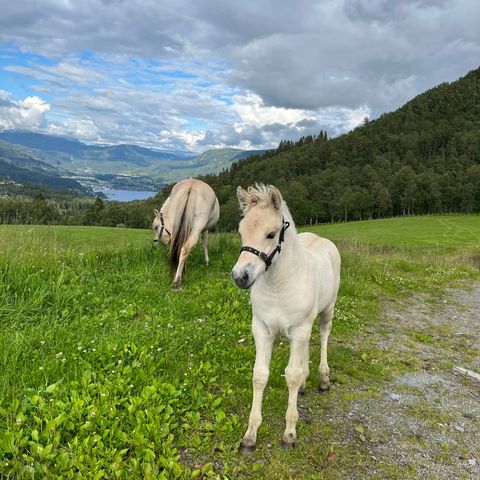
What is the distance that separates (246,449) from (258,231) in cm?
244

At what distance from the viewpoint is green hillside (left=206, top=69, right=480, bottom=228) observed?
361 ft

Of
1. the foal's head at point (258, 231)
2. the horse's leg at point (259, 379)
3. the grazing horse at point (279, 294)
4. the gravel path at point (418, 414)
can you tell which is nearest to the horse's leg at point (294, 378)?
the grazing horse at point (279, 294)

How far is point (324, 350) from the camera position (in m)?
5.86

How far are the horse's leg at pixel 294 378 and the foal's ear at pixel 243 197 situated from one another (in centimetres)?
160

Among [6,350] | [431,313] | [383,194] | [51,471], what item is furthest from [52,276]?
[383,194]

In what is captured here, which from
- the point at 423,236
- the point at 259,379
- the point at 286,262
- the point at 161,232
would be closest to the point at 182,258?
the point at 161,232

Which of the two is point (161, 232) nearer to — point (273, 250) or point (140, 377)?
point (140, 377)

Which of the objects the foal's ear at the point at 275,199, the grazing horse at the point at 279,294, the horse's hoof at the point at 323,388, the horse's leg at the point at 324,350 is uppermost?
the foal's ear at the point at 275,199

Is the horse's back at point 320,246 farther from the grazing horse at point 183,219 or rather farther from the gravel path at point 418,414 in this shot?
the grazing horse at point 183,219

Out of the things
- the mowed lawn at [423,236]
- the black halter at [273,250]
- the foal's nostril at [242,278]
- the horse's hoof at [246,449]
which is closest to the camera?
the foal's nostril at [242,278]

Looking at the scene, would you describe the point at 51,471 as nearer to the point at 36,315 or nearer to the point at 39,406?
the point at 39,406

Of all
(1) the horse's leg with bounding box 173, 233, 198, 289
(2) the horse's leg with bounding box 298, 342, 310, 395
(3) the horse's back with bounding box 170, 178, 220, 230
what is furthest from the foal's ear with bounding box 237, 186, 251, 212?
(3) the horse's back with bounding box 170, 178, 220, 230

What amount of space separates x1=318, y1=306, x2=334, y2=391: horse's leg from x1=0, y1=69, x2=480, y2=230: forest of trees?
216ft

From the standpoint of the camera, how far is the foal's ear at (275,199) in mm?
3717
